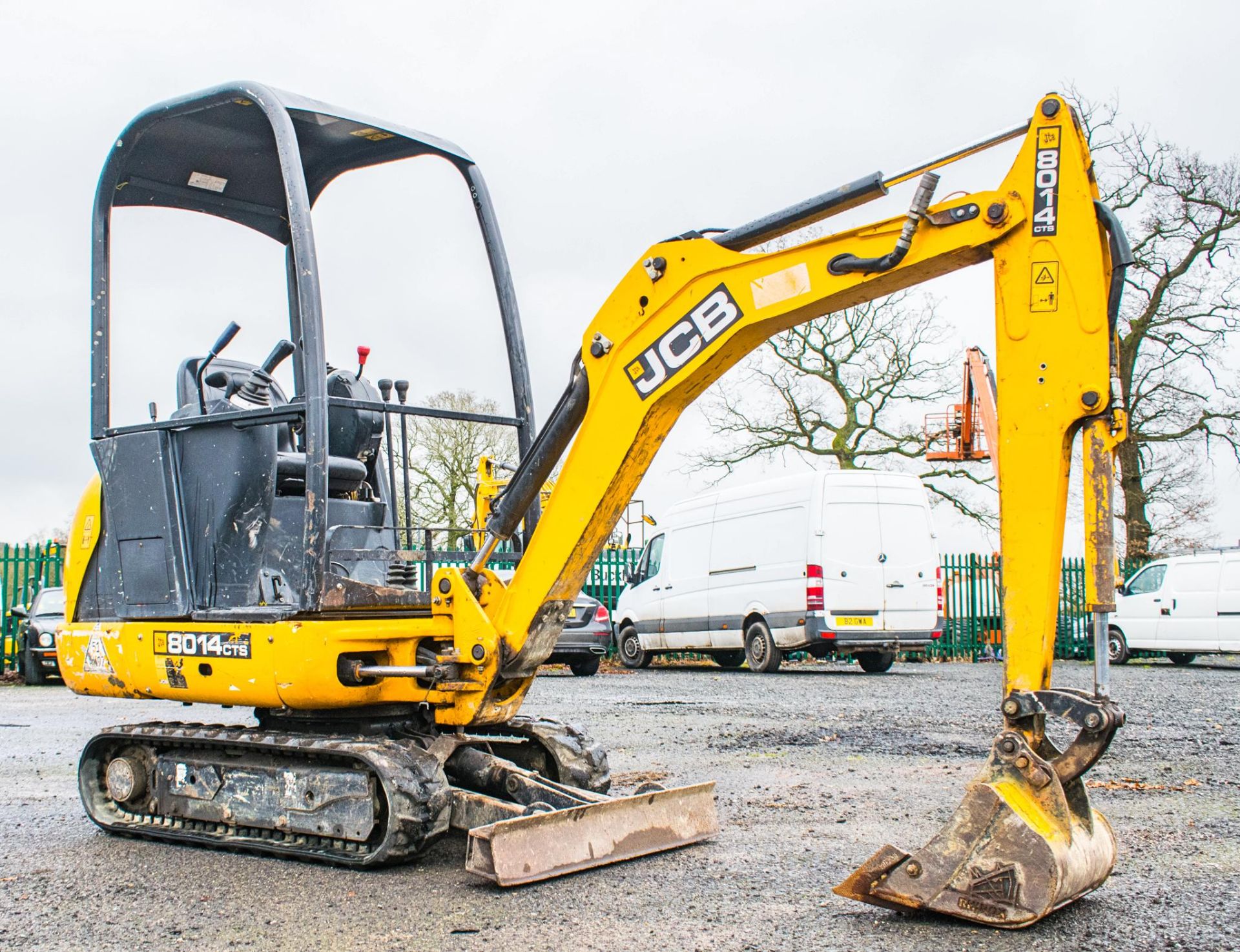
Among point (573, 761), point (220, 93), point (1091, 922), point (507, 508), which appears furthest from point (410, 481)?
point (1091, 922)

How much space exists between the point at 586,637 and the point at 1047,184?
45.7 feet

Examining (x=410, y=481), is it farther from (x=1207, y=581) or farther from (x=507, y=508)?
(x=1207, y=581)

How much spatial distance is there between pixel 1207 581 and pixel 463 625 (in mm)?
17251

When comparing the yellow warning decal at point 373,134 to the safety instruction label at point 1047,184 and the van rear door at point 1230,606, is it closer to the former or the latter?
the safety instruction label at point 1047,184

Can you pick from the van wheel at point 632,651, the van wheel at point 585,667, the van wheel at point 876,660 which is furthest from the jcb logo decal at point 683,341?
the van wheel at point 632,651

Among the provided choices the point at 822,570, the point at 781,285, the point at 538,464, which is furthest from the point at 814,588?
the point at 781,285

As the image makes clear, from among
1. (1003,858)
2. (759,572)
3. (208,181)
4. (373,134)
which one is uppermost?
(373,134)

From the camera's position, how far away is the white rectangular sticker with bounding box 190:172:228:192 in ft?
22.0

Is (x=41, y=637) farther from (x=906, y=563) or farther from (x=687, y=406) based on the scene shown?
(x=687, y=406)

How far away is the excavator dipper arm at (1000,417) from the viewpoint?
13.4 feet

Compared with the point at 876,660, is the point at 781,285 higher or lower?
higher

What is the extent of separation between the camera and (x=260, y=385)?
6203 mm

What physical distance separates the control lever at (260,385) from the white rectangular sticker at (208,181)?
1026 millimetres

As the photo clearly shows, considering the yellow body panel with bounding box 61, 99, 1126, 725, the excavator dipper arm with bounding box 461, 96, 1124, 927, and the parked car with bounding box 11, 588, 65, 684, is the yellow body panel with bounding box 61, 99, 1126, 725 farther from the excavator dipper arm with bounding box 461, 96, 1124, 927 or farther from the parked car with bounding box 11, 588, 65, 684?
the parked car with bounding box 11, 588, 65, 684
